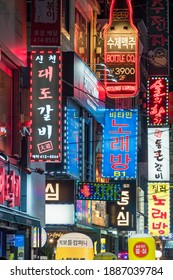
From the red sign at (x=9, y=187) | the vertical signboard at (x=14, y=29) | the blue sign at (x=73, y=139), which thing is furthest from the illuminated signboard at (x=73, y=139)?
the red sign at (x=9, y=187)

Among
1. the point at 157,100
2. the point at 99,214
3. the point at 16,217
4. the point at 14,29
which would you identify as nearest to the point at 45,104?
the point at 14,29

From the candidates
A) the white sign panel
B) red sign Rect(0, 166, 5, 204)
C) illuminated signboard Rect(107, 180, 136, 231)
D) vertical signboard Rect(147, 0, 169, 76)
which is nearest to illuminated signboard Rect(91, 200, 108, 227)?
illuminated signboard Rect(107, 180, 136, 231)

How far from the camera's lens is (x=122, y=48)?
32.2 metres

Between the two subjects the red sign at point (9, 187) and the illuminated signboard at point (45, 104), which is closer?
the red sign at point (9, 187)

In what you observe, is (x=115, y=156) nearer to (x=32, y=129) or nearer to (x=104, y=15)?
(x=104, y=15)

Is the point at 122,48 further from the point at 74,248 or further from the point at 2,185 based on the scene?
the point at 74,248

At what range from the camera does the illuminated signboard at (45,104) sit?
908 inches

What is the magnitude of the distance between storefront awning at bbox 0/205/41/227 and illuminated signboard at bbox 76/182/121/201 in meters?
4.45

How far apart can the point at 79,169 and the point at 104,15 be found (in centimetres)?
1307

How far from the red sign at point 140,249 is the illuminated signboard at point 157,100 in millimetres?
19549

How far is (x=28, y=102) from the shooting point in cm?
2428

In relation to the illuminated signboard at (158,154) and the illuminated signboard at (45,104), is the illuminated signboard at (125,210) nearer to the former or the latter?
the illuminated signboard at (158,154)
